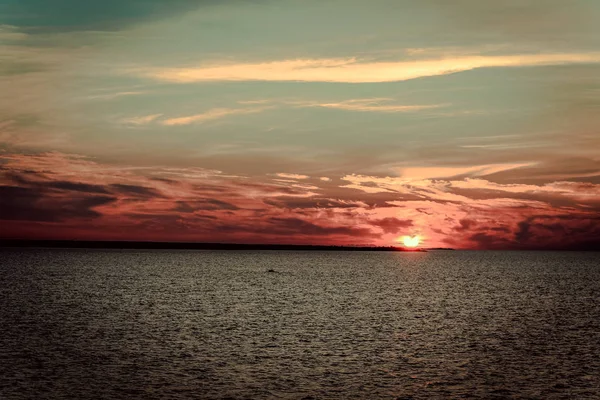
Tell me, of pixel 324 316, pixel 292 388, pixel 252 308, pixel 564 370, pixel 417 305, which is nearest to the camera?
pixel 292 388

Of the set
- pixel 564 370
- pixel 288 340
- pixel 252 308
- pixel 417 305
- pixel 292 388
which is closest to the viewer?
pixel 292 388

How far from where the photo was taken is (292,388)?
135 feet

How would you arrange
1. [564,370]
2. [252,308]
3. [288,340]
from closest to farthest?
1. [564,370]
2. [288,340]
3. [252,308]

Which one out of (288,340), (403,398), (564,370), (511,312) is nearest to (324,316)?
(288,340)

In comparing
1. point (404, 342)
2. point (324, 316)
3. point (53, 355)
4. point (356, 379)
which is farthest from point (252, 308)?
point (356, 379)

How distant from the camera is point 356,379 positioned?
44062 millimetres

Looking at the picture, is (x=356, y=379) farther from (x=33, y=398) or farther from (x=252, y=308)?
(x=252, y=308)

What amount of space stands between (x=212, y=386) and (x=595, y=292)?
410 feet

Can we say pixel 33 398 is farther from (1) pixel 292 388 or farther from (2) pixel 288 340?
(2) pixel 288 340

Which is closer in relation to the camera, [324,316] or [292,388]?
[292,388]

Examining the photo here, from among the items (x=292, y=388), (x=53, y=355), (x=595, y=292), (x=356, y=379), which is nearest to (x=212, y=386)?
(x=292, y=388)

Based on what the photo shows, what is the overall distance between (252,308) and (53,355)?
43530 millimetres

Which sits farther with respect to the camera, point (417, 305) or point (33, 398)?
point (417, 305)

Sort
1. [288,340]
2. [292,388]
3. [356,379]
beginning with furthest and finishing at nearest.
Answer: [288,340]
[356,379]
[292,388]
